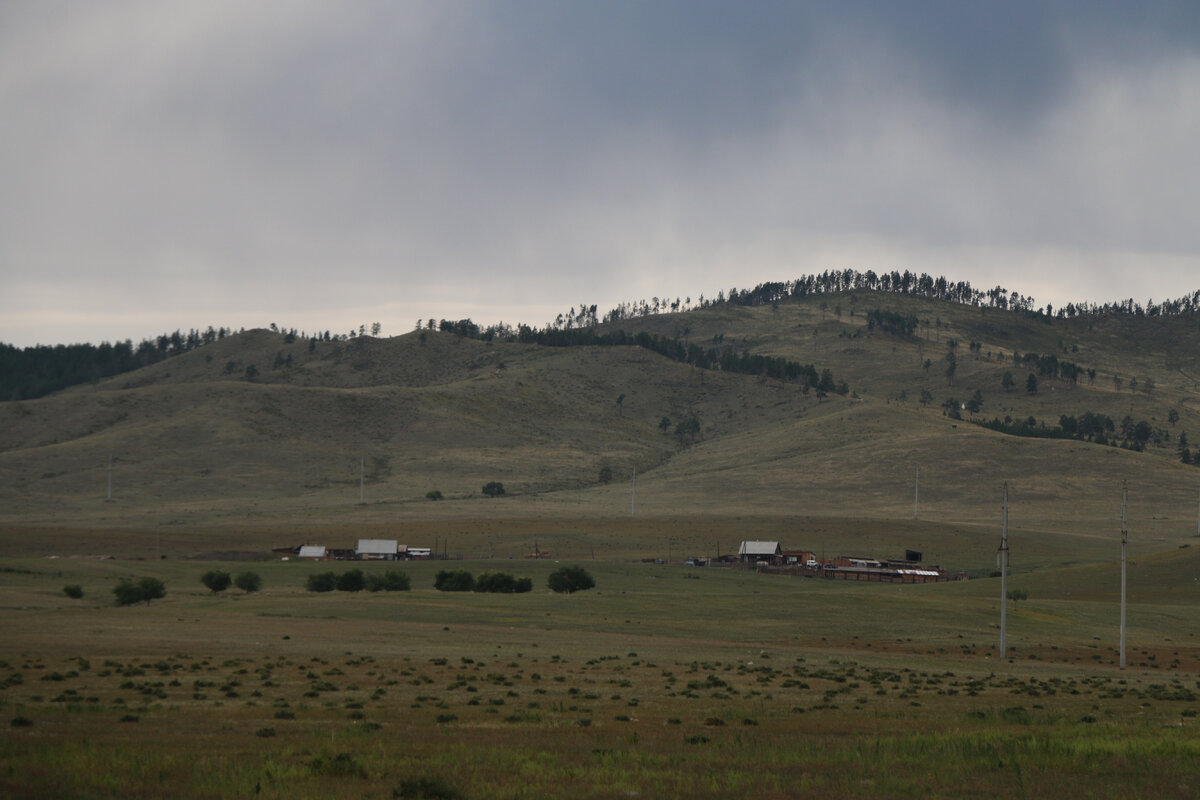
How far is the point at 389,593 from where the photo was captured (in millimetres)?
94875

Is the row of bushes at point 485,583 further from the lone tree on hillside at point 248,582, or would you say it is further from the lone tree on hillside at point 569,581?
the lone tree on hillside at point 248,582

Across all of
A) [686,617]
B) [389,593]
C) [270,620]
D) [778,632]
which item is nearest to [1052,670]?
[778,632]

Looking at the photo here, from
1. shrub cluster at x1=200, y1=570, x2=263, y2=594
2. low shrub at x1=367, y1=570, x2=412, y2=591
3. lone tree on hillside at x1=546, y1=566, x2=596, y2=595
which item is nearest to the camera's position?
shrub cluster at x1=200, y1=570, x2=263, y2=594

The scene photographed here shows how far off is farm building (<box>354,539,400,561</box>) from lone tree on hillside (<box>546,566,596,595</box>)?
125 feet

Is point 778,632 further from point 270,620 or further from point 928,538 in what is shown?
point 928,538

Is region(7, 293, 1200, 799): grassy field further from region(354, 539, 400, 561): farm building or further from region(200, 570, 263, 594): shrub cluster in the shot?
region(354, 539, 400, 561): farm building

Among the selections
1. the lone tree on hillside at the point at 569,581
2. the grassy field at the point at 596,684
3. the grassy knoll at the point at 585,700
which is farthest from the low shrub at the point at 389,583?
the lone tree on hillside at the point at 569,581

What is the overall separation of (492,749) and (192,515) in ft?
531

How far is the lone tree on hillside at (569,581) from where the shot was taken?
100188 millimetres

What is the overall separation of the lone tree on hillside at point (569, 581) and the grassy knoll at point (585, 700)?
13647 millimetres

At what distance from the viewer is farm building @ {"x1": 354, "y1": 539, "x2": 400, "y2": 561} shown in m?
134

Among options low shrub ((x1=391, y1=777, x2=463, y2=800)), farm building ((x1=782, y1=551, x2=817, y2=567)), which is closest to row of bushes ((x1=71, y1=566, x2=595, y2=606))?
farm building ((x1=782, y1=551, x2=817, y2=567))

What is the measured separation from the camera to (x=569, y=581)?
100 m

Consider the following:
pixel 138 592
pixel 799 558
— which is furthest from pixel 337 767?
pixel 799 558
